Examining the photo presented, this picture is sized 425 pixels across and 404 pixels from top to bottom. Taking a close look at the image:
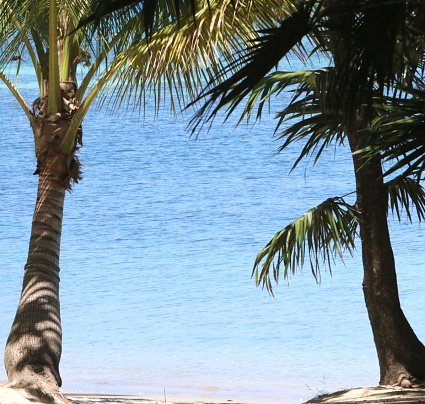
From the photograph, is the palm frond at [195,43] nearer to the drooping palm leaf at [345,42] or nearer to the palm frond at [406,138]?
the palm frond at [406,138]

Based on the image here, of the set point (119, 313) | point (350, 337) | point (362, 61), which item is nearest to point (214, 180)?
point (119, 313)

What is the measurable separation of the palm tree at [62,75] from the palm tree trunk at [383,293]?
1.23 m

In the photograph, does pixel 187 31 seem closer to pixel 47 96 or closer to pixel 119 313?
pixel 47 96

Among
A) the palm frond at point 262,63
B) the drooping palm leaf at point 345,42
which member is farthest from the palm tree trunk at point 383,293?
the palm frond at point 262,63

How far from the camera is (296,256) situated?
556cm

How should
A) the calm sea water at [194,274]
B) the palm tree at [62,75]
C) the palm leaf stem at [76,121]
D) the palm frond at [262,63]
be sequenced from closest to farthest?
the palm frond at [262,63], the palm tree at [62,75], the palm leaf stem at [76,121], the calm sea water at [194,274]

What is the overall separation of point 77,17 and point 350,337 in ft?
22.2

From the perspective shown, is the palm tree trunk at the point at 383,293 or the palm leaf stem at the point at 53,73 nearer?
the palm tree trunk at the point at 383,293

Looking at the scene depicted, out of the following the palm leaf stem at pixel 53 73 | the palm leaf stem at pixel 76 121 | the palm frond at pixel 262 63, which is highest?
the palm leaf stem at pixel 53 73

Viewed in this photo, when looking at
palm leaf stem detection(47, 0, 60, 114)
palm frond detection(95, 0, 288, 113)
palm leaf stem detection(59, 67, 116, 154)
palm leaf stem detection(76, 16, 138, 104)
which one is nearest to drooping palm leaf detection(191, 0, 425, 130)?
palm frond detection(95, 0, 288, 113)

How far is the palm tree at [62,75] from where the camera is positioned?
17.9 ft

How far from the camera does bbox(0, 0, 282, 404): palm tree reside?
17.9 feet

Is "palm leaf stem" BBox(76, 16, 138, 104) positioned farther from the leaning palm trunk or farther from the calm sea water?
the calm sea water

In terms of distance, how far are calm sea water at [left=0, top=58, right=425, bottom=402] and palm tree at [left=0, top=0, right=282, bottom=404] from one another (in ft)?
1.38
